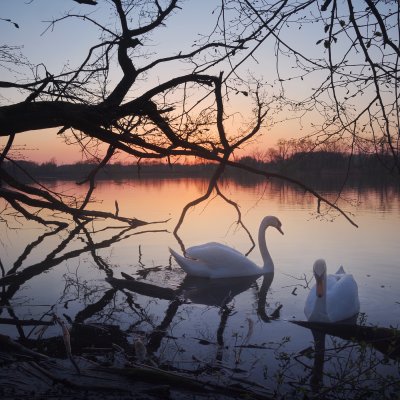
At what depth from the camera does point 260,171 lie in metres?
4.82

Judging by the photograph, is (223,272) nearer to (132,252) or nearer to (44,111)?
(132,252)

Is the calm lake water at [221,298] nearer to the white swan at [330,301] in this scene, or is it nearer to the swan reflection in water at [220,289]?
the swan reflection in water at [220,289]

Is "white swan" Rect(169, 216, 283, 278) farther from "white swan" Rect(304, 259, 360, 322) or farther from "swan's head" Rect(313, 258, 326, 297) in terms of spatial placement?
"swan's head" Rect(313, 258, 326, 297)

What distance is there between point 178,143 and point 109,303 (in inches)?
117

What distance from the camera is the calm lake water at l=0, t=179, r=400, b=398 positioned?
476cm

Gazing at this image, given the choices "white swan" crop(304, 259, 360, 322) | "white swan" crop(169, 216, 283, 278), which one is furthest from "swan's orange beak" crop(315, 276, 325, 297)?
"white swan" crop(169, 216, 283, 278)

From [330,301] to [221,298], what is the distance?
5.73 ft

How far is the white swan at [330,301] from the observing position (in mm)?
6417

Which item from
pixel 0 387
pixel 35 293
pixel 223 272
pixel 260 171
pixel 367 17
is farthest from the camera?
pixel 223 272

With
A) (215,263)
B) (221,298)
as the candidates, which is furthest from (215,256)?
(221,298)

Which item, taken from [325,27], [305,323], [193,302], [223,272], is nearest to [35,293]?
[193,302]

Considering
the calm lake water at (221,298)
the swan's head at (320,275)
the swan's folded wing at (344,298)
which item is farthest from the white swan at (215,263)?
the swan's head at (320,275)

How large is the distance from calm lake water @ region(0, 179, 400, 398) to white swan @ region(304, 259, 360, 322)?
0.22m

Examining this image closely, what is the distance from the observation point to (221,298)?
7.77 metres
